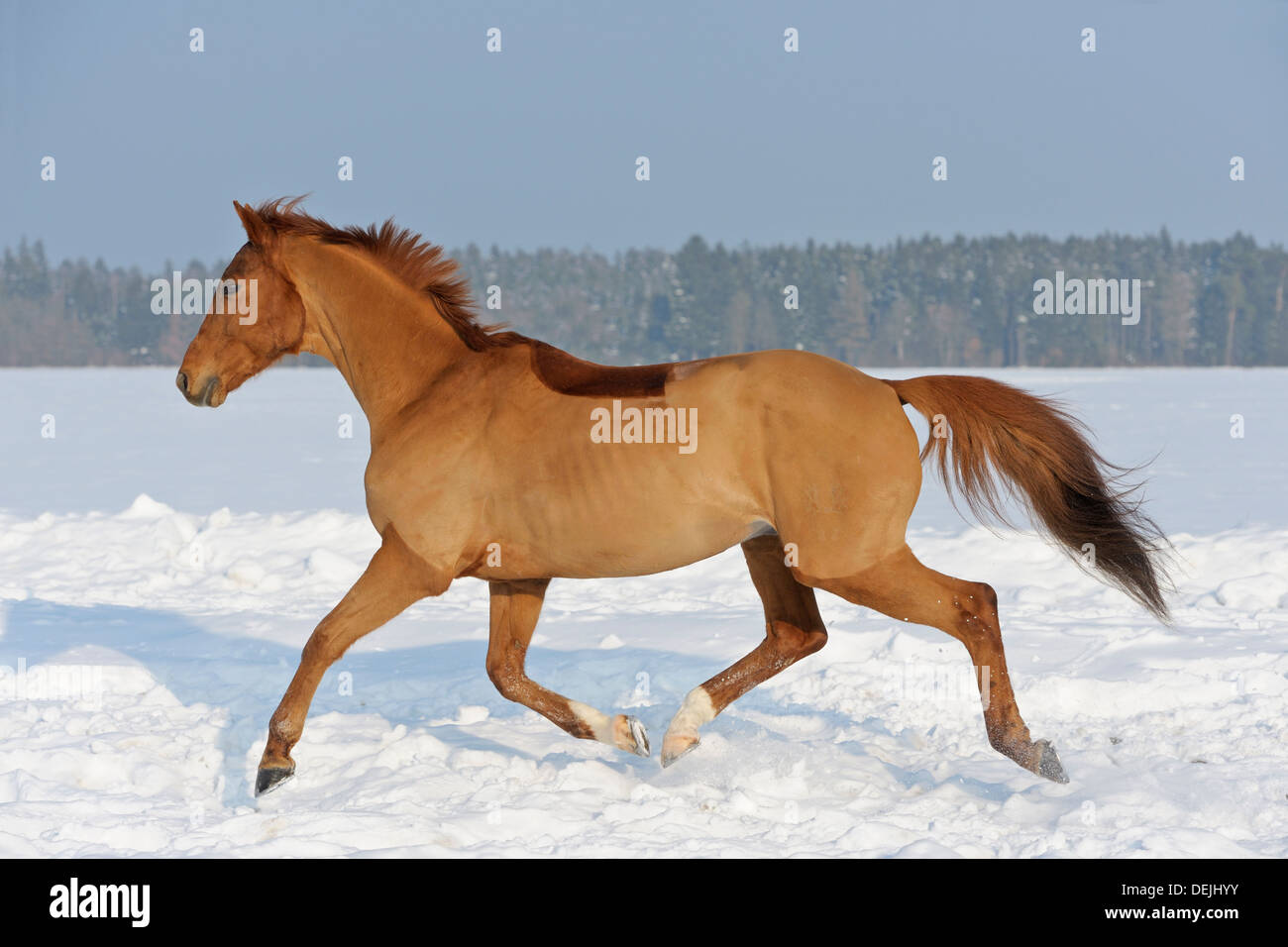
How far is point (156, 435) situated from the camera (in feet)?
66.8

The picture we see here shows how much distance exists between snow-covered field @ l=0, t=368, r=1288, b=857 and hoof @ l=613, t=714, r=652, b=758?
0.11 metres

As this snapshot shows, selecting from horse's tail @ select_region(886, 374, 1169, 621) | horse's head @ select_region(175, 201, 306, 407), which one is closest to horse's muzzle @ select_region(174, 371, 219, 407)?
horse's head @ select_region(175, 201, 306, 407)

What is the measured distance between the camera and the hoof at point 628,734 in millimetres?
4543

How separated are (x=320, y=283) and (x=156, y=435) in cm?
1726

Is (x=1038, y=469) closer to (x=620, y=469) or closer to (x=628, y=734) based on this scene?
(x=620, y=469)

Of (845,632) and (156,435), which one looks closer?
(845,632)

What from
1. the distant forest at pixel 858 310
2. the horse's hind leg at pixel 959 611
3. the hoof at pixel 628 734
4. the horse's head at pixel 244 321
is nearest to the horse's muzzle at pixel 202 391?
the horse's head at pixel 244 321

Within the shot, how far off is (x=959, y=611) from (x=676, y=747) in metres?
1.17

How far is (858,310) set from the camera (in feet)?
226

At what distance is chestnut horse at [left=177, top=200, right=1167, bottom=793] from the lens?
160 inches
